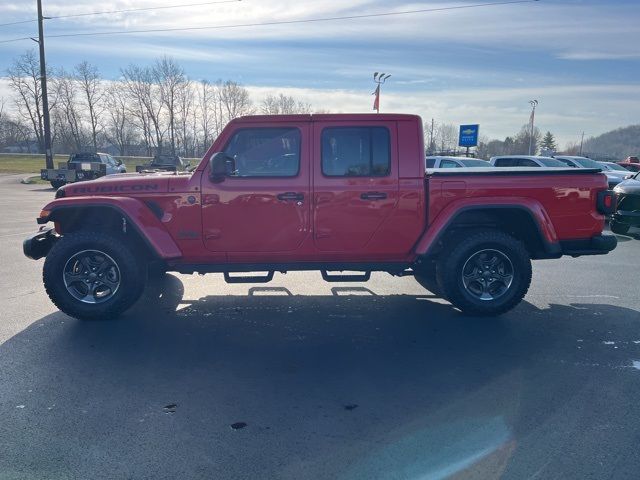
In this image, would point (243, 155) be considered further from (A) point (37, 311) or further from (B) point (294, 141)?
(A) point (37, 311)

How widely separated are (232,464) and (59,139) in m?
92.6

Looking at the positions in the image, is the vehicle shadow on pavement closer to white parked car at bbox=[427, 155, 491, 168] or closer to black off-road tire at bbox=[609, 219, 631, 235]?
black off-road tire at bbox=[609, 219, 631, 235]

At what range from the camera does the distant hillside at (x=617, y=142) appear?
377 ft

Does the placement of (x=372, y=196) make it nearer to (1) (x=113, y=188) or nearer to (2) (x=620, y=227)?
(1) (x=113, y=188)

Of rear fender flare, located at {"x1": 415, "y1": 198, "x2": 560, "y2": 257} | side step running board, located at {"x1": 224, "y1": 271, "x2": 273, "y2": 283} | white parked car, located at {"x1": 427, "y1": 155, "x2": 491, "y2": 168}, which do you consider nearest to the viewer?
rear fender flare, located at {"x1": 415, "y1": 198, "x2": 560, "y2": 257}

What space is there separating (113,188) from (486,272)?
4138 mm

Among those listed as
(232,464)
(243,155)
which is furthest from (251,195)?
(232,464)

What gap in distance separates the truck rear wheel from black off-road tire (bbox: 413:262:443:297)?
237 millimetres

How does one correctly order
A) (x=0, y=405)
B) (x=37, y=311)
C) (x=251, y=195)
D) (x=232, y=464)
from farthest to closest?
(x=37, y=311), (x=251, y=195), (x=0, y=405), (x=232, y=464)

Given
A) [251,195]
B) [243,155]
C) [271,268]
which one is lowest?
[271,268]

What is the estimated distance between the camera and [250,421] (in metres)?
3.39

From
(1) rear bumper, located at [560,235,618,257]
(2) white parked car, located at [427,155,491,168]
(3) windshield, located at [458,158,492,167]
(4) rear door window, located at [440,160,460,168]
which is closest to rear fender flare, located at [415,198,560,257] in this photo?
(1) rear bumper, located at [560,235,618,257]

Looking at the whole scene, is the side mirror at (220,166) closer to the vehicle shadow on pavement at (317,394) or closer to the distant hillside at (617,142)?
the vehicle shadow on pavement at (317,394)

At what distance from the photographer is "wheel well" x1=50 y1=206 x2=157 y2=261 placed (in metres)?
5.48
